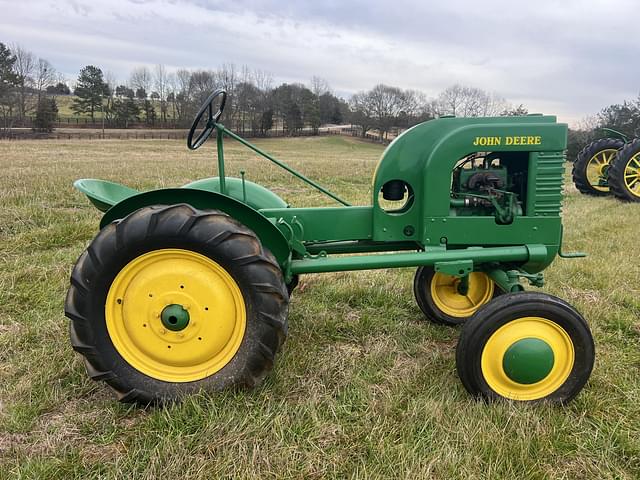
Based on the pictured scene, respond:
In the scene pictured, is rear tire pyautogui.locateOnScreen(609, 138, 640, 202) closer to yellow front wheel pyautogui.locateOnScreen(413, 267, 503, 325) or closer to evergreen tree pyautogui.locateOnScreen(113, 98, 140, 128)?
yellow front wheel pyautogui.locateOnScreen(413, 267, 503, 325)

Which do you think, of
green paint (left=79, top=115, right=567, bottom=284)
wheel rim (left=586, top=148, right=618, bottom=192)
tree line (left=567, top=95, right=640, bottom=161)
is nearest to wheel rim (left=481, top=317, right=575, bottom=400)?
green paint (left=79, top=115, right=567, bottom=284)

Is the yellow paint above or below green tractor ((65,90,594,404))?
above

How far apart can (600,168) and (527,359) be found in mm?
9955

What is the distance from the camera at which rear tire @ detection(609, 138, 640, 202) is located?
9451 mm

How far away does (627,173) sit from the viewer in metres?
9.66

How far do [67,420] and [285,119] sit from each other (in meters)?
62.4

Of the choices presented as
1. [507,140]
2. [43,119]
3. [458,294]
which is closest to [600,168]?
[458,294]

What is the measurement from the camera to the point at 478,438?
7.39 feet

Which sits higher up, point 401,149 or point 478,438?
point 401,149

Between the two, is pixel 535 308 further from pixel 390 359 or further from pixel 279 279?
pixel 279 279

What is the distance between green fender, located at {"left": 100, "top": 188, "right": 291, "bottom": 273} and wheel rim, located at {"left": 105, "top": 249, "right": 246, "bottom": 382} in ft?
1.19

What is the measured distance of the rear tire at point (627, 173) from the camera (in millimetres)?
9451

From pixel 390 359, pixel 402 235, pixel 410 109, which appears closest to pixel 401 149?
pixel 402 235

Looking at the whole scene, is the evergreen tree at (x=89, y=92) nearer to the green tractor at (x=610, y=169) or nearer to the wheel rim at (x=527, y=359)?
the green tractor at (x=610, y=169)
